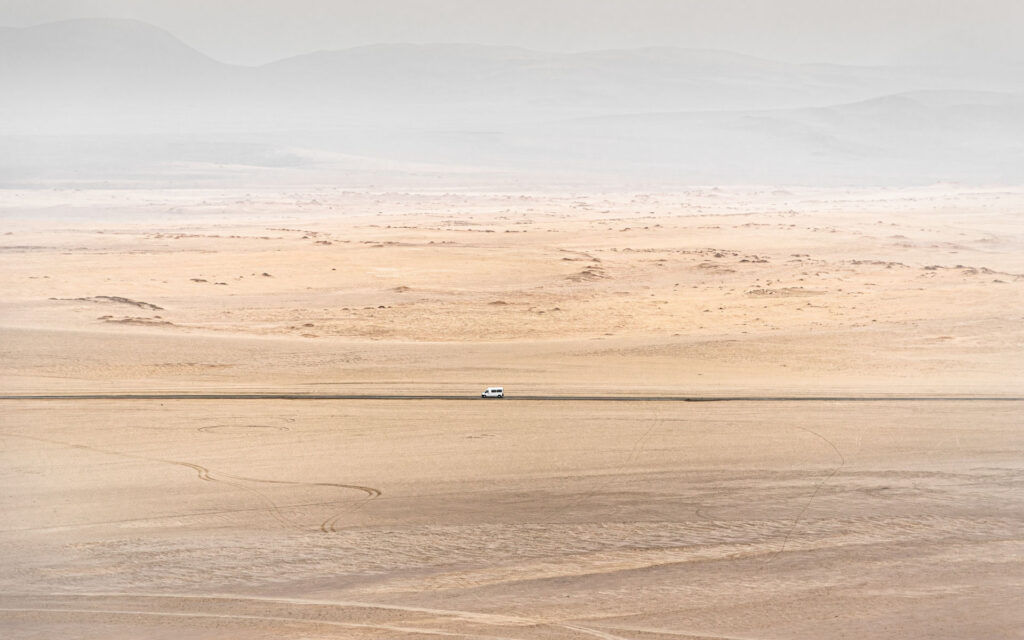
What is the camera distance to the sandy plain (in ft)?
25.9

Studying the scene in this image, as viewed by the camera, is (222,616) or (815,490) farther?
(815,490)

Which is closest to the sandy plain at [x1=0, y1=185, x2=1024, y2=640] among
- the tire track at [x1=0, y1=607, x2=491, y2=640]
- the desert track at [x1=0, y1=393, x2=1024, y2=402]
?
the tire track at [x1=0, y1=607, x2=491, y2=640]

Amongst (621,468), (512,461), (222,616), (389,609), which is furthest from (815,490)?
(222,616)

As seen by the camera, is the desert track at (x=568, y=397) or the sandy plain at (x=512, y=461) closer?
the sandy plain at (x=512, y=461)

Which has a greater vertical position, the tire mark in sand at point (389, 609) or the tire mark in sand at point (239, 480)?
the tire mark in sand at point (239, 480)

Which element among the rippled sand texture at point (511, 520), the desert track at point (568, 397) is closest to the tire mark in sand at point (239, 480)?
the rippled sand texture at point (511, 520)

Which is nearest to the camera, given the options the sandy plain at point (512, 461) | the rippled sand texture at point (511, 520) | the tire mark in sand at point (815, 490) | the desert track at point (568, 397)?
the rippled sand texture at point (511, 520)

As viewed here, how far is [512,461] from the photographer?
437 inches

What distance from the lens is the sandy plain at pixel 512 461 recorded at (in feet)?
25.9

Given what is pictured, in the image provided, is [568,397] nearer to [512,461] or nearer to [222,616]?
[512,461]

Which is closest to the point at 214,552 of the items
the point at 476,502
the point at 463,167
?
the point at 476,502

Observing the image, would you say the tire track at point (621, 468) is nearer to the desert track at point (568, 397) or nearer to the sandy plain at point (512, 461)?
the sandy plain at point (512, 461)

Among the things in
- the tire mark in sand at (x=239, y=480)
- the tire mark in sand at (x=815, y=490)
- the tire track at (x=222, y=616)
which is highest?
the tire mark in sand at (x=239, y=480)

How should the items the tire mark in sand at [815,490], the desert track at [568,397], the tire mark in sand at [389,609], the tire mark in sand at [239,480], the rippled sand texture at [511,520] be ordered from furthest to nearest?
the desert track at [568,397] < the tire mark in sand at [239,480] < the tire mark in sand at [815,490] < the rippled sand texture at [511,520] < the tire mark in sand at [389,609]
